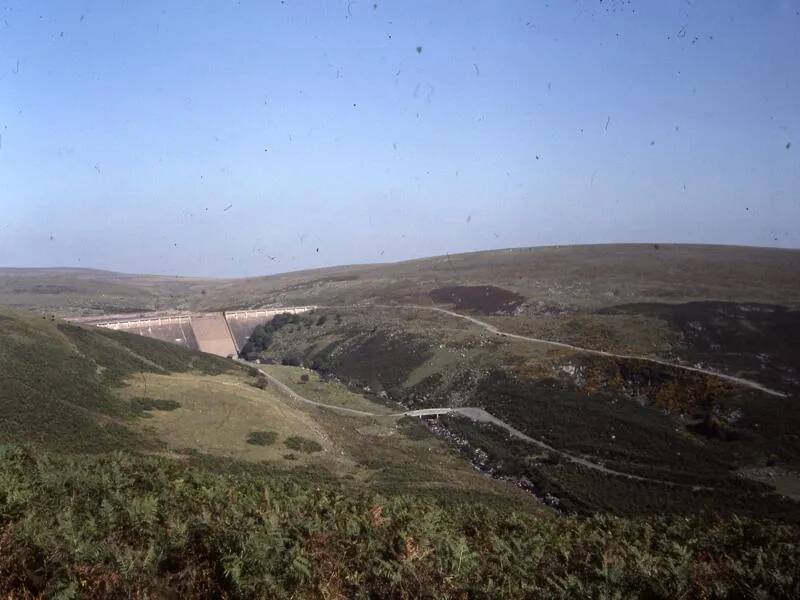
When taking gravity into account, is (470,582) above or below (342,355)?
above

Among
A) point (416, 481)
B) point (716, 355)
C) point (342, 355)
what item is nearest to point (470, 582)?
point (416, 481)

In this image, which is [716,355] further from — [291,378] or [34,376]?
[34,376]

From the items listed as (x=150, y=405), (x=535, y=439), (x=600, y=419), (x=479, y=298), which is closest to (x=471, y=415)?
(x=535, y=439)

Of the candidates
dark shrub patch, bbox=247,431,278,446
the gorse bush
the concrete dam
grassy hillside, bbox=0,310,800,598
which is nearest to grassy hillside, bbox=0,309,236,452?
grassy hillside, bbox=0,310,800,598

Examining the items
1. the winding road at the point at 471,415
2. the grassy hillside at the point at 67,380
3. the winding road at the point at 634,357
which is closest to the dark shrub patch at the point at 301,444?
the grassy hillside at the point at 67,380

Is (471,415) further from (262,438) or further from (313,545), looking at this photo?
(313,545)

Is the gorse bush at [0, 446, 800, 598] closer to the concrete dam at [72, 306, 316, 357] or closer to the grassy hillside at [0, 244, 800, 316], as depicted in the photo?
the concrete dam at [72, 306, 316, 357]
